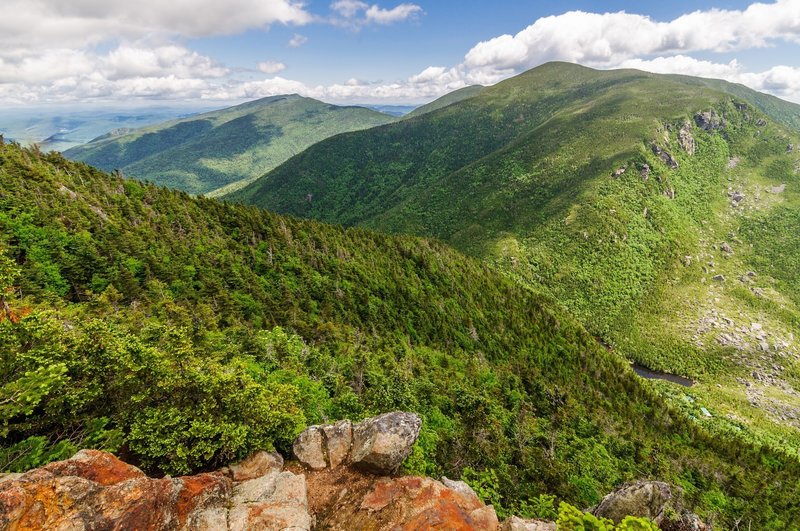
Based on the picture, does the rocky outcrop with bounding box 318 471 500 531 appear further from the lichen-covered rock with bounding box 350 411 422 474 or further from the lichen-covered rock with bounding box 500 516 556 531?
the lichen-covered rock with bounding box 350 411 422 474

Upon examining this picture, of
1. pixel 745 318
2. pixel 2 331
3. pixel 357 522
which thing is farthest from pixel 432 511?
pixel 745 318

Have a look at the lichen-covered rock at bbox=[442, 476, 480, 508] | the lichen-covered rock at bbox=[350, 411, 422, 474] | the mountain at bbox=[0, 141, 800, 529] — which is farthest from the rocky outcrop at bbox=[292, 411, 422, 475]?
the lichen-covered rock at bbox=[442, 476, 480, 508]

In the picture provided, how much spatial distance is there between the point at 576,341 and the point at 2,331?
14853 centimetres

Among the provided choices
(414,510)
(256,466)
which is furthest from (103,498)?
(414,510)

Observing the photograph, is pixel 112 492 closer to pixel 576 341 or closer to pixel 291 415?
pixel 291 415

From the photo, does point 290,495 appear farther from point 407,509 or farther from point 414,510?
point 414,510

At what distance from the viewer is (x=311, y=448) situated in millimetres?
31328

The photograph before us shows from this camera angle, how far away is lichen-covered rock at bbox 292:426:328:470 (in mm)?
30547

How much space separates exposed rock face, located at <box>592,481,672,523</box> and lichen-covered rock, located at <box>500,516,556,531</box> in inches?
292

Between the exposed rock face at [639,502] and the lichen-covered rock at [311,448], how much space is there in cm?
2763

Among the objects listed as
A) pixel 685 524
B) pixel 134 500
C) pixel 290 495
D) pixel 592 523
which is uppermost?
pixel 134 500

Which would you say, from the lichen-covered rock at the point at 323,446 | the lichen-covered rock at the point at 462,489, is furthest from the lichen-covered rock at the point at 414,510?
the lichen-covered rock at the point at 323,446

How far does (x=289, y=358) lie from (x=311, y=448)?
3367 centimetres

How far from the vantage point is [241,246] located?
115 metres
